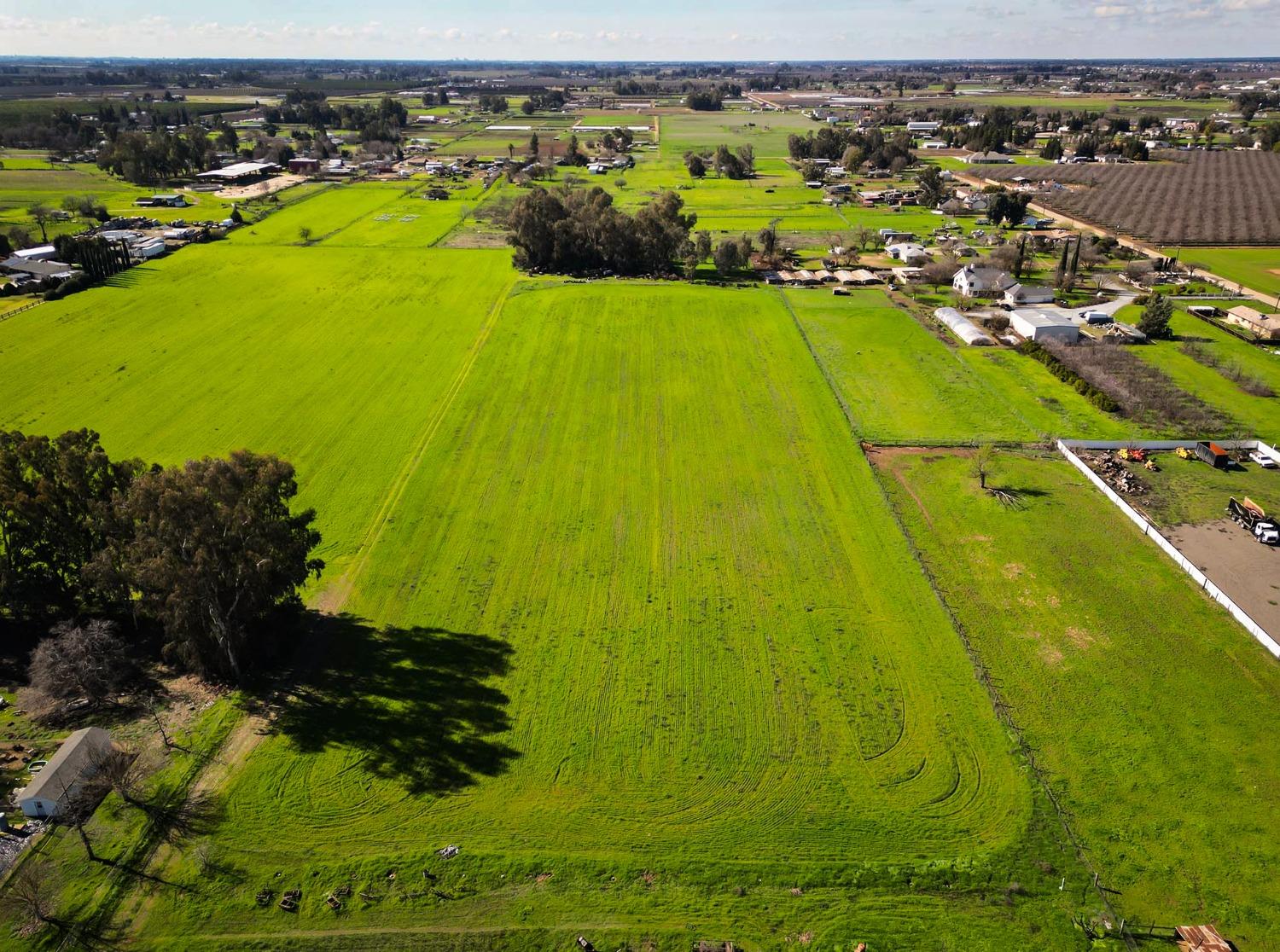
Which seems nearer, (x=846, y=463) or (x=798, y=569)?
(x=798, y=569)

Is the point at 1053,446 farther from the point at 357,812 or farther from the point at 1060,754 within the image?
the point at 357,812

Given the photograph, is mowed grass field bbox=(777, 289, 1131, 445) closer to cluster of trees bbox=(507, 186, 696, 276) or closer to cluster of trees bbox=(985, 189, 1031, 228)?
cluster of trees bbox=(507, 186, 696, 276)

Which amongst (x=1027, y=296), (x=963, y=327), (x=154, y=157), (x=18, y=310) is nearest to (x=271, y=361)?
(x=18, y=310)

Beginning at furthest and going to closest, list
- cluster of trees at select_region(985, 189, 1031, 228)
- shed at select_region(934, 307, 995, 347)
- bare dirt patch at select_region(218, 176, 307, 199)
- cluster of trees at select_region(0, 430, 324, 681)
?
bare dirt patch at select_region(218, 176, 307, 199), cluster of trees at select_region(985, 189, 1031, 228), shed at select_region(934, 307, 995, 347), cluster of trees at select_region(0, 430, 324, 681)

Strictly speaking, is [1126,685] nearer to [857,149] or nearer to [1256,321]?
[1256,321]

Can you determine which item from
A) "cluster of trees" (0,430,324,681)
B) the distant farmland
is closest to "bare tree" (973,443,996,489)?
"cluster of trees" (0,430,324,681)

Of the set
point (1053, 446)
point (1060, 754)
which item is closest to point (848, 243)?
point (1053, 446)
